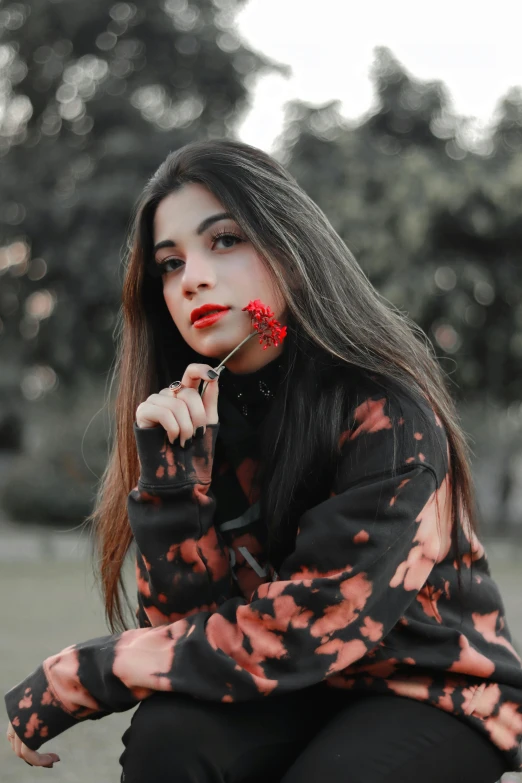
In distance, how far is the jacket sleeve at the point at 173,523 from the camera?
1.89 m

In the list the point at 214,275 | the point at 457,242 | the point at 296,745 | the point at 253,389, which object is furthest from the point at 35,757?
the point at 457,242

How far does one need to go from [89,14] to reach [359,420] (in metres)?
18.1

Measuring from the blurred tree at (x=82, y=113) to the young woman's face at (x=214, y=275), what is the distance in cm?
1581

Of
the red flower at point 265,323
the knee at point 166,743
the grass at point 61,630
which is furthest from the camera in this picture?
the grass at point 61,630

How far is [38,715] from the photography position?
179cm

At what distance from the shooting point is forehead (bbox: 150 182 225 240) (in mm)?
2109

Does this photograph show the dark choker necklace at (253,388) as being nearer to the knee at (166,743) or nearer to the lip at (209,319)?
the lip at (209,319)

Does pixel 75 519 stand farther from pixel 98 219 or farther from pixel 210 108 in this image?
pixel 210 108

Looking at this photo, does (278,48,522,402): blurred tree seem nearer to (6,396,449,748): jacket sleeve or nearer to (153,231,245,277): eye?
(153,231,245,277): eye

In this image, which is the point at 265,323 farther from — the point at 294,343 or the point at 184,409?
the point at 184,409

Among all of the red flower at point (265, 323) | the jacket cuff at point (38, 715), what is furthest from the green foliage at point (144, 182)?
the jacket cuff at point (38, 715)

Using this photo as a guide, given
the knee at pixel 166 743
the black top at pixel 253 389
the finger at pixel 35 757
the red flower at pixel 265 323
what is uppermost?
the red flower at pixel 265 323

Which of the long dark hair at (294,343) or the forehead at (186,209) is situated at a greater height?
the forehead at (186,209)

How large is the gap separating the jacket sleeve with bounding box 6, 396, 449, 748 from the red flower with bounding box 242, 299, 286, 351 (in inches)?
12.7
